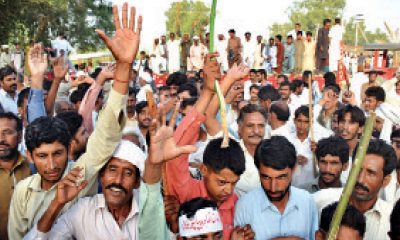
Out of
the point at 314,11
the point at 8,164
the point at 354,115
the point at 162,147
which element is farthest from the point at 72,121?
the point at 314,11

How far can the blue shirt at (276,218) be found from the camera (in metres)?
2.91

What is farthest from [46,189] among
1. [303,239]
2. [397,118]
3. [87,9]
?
[87,9]

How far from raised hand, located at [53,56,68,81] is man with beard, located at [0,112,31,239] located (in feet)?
3.35

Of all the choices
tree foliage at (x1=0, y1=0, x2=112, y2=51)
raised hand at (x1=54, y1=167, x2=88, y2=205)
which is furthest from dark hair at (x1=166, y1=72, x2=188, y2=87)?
tree foliage at (x1=0, y1=0, x2=112, y2=51)

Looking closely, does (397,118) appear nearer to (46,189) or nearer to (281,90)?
(281,90)

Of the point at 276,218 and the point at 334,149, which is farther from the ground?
the point at 334,149

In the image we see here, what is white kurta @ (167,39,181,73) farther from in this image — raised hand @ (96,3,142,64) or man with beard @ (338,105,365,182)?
raised hand @ (96,3,142,64)

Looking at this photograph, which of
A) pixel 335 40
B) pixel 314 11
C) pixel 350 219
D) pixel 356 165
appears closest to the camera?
pixel 356 165

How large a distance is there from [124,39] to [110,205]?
896mm

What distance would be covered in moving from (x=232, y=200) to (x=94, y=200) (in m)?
0.80

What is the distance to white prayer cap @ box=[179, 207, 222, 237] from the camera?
2.55 m

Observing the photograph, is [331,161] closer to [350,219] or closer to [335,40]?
[350,219]

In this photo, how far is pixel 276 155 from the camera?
303 centimetres

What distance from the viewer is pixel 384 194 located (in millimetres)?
3668
